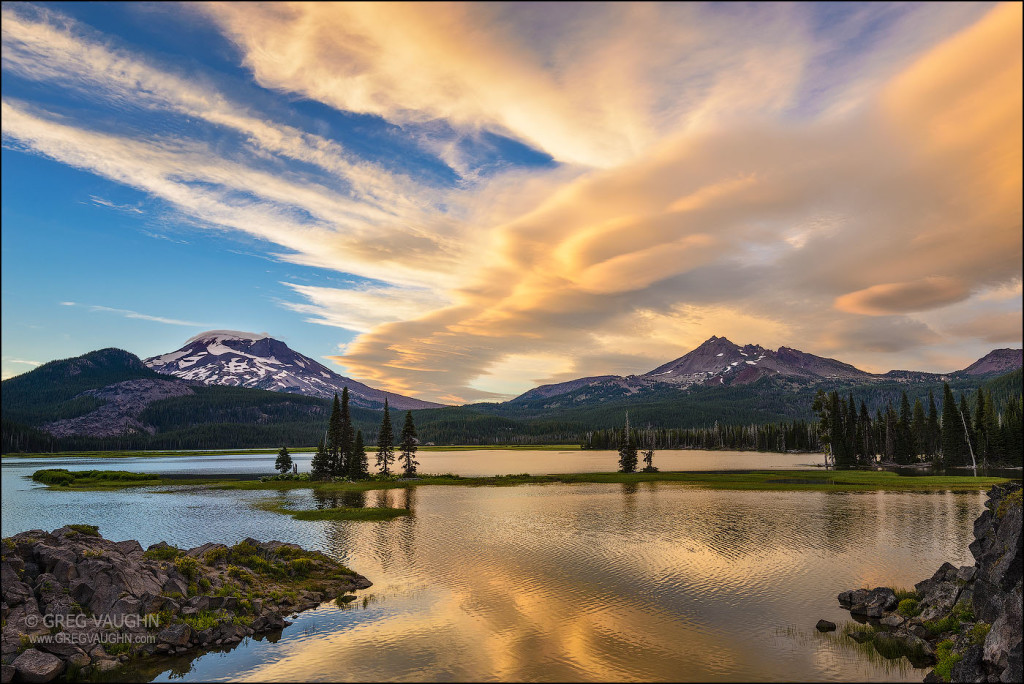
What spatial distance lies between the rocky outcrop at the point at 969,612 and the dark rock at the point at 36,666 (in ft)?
122

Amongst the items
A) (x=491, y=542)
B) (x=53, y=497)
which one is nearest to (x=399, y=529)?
(x=491, y=542)

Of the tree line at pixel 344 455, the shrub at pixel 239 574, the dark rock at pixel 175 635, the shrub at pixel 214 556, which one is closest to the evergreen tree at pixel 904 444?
the tree line at pixel 344 455

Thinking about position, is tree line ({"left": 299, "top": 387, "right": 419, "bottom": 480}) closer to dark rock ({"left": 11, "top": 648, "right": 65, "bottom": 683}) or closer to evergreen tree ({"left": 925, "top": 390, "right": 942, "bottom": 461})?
dark rock ({"left": 11, "top": 648, "right": 65, "bottom": 683})

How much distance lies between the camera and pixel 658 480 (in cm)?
10838

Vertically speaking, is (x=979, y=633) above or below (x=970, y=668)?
above

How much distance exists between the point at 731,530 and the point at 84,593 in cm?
5111

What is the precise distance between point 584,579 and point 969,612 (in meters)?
21.0

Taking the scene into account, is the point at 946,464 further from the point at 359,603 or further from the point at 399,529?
the point at 359,603

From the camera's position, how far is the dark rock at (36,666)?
897 inches

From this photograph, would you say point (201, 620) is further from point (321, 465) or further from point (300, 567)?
point (321, 465)

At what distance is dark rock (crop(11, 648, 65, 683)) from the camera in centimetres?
2278

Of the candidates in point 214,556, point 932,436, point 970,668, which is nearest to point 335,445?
point 214,556

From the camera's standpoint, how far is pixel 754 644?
2611 cm

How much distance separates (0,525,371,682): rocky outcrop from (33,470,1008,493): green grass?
62.9 m
